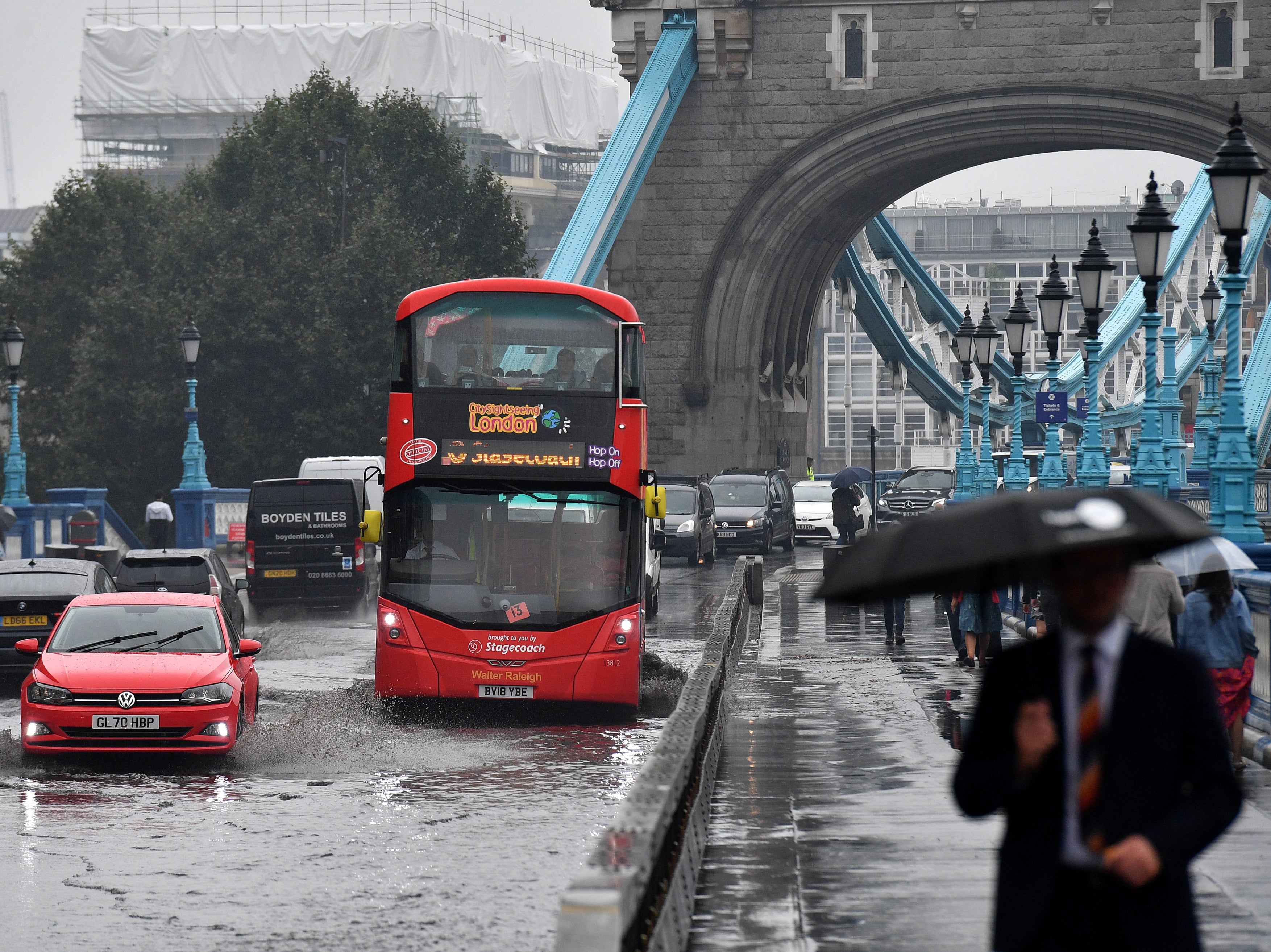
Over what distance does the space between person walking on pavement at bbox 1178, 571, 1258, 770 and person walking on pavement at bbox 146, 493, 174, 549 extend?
28.7m

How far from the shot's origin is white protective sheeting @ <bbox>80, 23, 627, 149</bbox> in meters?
126

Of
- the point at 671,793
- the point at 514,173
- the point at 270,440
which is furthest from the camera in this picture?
the point at 514,173

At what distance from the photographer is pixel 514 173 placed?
482 ft

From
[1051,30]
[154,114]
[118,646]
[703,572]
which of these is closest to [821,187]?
[1051,30]

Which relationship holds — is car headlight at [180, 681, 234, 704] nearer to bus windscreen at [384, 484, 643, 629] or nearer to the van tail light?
bus windscreen at [384, 484, 643, 629]

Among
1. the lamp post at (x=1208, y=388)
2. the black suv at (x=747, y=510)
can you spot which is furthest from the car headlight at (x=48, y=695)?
the lamp post at (x=1208, y=388)

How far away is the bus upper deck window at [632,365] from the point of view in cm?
1470

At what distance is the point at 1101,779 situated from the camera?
378 cm

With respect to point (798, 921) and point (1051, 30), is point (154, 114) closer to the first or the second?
point (1051, 30)

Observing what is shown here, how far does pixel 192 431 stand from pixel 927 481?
20884mm

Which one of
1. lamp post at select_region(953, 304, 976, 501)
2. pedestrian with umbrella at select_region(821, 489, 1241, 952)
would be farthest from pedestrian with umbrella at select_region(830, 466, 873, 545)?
pedestrian with umbrella at select_region(821, 489, 1241, 952)

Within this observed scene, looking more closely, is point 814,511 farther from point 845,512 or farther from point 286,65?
point 286,65

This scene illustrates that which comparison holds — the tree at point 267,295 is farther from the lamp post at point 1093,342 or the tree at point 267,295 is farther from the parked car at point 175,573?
the lamp post at point 1093,342

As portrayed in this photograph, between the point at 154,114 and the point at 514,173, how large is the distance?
28.8 meters
